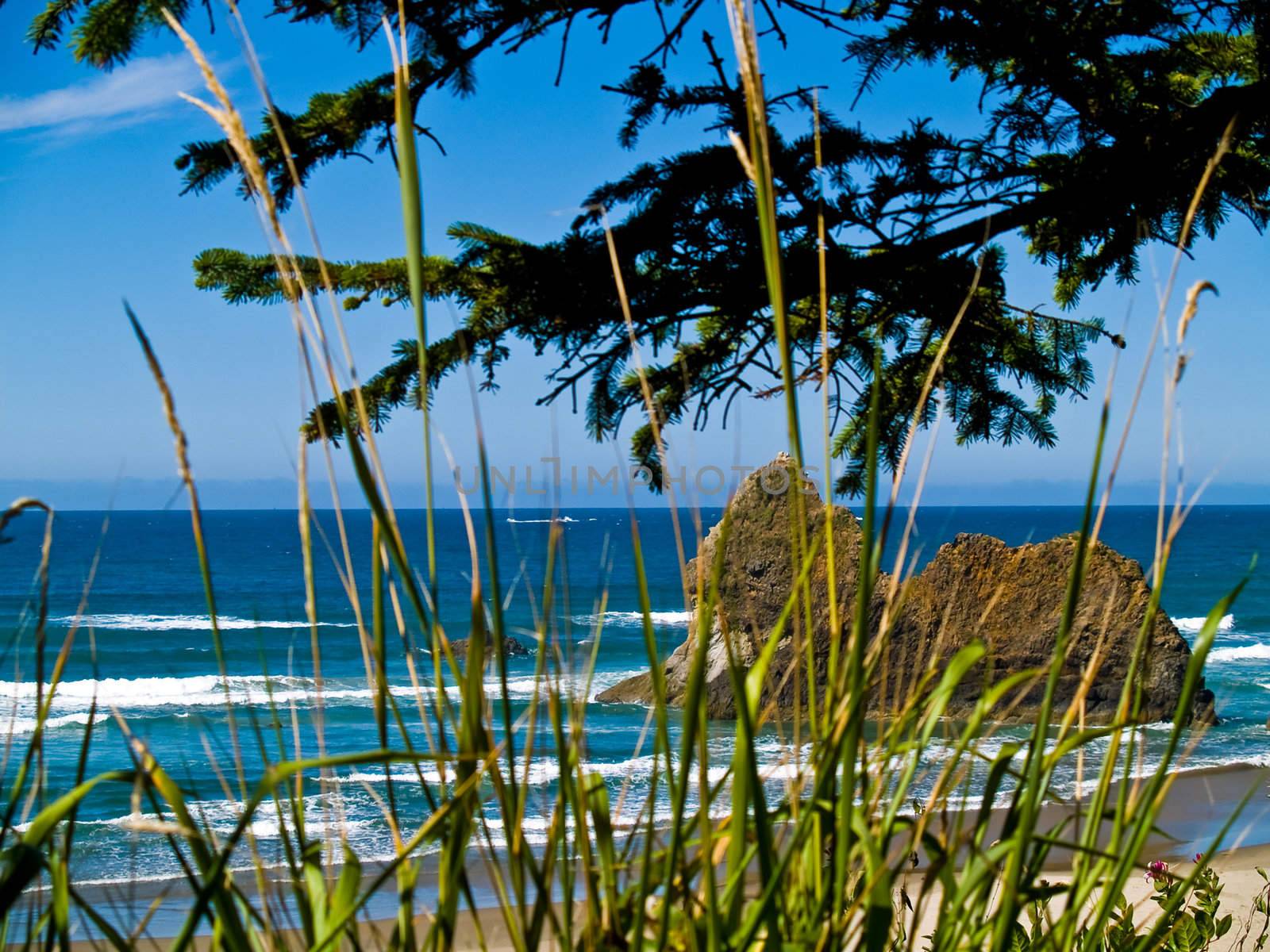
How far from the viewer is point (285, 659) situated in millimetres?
18812

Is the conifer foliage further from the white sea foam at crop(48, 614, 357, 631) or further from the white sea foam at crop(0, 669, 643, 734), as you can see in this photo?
the white sea foam at crop(48, 614, 357, 631)

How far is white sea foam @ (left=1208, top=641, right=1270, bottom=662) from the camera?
1961cm

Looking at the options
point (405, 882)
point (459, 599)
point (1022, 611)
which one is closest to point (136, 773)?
point (405, 882)

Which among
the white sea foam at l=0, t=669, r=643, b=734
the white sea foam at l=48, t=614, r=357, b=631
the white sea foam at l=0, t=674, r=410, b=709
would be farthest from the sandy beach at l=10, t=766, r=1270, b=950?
the white sea foam at l=48, t=614, r=357, b=631

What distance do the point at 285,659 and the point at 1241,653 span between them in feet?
58.6

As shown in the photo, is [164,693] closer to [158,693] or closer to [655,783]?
[158,693]

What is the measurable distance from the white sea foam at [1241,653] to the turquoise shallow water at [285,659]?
0.31 feet

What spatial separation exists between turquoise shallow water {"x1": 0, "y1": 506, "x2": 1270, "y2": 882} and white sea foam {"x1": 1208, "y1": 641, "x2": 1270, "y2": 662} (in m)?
0.09

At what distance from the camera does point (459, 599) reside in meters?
31.0

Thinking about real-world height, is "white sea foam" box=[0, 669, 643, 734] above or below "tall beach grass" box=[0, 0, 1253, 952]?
below

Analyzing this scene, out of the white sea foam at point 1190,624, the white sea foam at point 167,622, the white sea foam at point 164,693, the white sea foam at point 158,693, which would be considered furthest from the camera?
the white sea foam at point 167,622

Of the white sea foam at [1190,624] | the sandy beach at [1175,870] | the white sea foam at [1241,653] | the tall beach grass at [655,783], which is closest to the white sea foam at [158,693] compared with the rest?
the sandy beach at [1175,870]

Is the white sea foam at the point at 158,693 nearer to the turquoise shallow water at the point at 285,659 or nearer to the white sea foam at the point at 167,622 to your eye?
the turquoise shallow water at the point at 285,659

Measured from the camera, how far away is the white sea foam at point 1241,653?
64.3 feet
